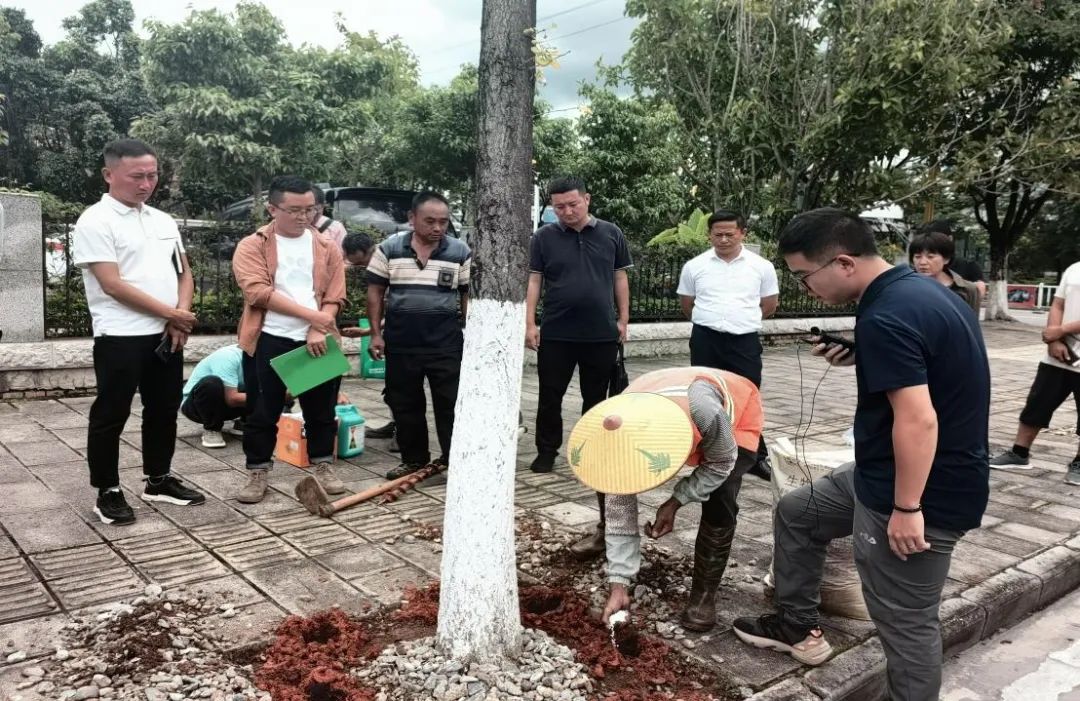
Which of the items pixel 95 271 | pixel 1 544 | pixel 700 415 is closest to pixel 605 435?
pixel 700 415

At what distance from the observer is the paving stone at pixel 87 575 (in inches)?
122

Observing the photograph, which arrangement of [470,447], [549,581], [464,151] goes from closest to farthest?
[470,447] → [549,581] → [464,151]

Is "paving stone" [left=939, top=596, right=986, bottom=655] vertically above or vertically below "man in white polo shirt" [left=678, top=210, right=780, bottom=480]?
below

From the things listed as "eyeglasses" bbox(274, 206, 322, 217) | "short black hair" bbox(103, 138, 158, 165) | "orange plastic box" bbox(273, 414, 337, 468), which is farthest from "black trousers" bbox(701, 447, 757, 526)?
"short black hair" bbox(103, 138, 158, 165)

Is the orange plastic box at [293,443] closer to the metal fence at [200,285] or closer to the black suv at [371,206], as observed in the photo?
the metal fence at [200,285]

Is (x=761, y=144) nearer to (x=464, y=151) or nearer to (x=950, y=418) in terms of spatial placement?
(x=464, y=151)

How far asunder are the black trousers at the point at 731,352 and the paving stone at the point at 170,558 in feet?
10.9

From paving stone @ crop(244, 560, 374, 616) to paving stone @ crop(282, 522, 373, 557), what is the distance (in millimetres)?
177

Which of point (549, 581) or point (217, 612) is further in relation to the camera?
point (549, 581)

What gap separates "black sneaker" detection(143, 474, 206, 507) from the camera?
4.27 m

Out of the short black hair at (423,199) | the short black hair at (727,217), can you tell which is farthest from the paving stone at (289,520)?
the short black hair at (727,217)

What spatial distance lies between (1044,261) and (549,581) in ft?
130

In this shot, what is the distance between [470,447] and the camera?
8.84 ft

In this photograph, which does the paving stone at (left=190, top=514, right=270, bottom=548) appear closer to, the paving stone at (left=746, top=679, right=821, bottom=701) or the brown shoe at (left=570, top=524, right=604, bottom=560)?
the brown shoe at (left=570, top=524, right=604, bottom=560)
